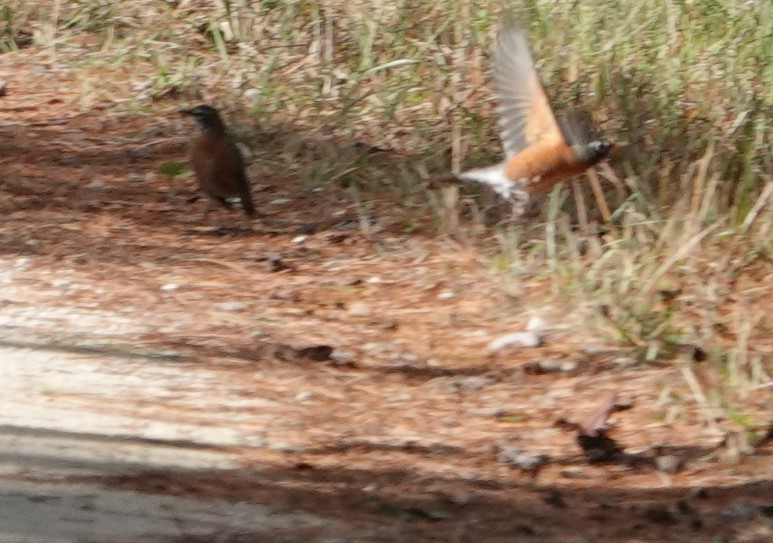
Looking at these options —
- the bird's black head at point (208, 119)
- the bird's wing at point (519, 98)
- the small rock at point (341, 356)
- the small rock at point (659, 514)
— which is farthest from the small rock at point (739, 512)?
the bird's black head at point (208, 119)

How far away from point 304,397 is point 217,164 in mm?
2296

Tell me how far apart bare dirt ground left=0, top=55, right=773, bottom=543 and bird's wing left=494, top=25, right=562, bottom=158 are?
518mm

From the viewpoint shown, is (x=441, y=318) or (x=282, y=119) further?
(x=282, y=119)

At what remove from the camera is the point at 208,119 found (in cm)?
719

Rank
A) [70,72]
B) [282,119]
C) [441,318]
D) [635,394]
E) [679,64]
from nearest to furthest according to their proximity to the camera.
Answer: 1. [635,394]
2. [441,318]
3. [679,64]
4. [282,119]
5. [70,72]

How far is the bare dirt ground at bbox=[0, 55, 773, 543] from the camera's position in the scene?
3.72 m

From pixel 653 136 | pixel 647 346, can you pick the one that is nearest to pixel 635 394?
pixel 647 346

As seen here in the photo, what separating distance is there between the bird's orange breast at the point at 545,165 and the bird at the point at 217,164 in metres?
1.28

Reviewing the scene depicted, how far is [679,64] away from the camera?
702 centimetres

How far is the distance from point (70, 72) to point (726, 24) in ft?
12.2

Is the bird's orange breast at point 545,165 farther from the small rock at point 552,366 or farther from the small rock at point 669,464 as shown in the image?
the small rock at point 669,464

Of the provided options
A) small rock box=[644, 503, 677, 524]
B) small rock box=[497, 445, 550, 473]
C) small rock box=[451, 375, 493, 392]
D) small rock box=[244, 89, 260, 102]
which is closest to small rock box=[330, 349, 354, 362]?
small rock box=[451, 375, 493, 392]

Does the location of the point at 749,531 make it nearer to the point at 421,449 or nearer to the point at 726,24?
the point at 421,449

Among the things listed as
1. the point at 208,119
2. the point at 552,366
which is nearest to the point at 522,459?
the point at 552,366
